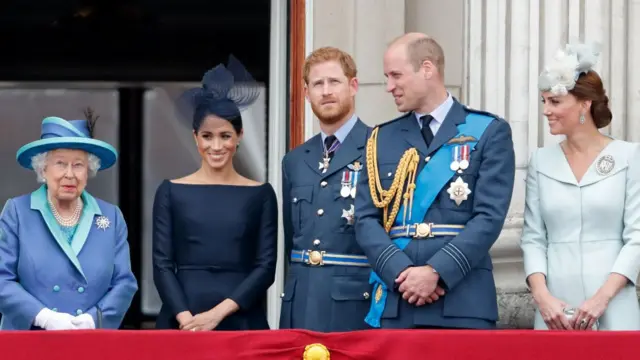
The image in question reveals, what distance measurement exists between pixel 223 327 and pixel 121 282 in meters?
0.45

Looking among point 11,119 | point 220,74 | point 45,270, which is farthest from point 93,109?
point 45,270

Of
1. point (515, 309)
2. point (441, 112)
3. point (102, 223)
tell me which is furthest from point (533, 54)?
point (102, 223)

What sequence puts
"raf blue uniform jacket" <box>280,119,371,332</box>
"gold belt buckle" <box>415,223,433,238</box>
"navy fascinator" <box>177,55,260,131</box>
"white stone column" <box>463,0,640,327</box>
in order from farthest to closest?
"white stone column" <box>463,0,640,327</box> < "navy fascinator" <box>177,55,260,131</box> < "raf blue uniform jacket" <box>280,119,371,332</box> < "gold belt buckle" <box>415,223,433,238</box>

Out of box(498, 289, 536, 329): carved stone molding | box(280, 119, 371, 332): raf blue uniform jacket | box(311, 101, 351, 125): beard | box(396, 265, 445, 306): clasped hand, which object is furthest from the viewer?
box(498, 289, 536, 329): carved stone molding

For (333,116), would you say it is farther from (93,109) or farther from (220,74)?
(93,109)

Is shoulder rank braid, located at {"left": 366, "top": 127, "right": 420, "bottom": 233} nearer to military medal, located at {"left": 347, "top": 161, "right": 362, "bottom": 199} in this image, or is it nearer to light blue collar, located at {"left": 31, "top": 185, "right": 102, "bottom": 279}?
military medal, located at {"left": 347, "top": 161, "right": 362, "bottom": 199}

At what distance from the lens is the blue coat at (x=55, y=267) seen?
16.4ft

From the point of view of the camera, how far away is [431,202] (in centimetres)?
487

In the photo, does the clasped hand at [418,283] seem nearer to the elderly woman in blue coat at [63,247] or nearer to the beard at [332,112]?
the beard at [332,112]

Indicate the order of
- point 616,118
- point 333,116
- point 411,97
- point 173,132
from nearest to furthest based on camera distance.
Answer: point 411,97 → point 333,116 → point 616,118 → point 173,132

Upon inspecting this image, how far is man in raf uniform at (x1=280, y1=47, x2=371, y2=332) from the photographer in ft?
17.1

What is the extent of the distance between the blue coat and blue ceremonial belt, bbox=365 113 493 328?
0.85m

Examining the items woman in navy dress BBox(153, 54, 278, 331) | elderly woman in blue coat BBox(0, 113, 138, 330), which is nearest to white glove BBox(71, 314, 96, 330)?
elderly woman in blue coat BBox(0, 113, 138, 330)

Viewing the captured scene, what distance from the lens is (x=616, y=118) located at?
6125 millimetres
